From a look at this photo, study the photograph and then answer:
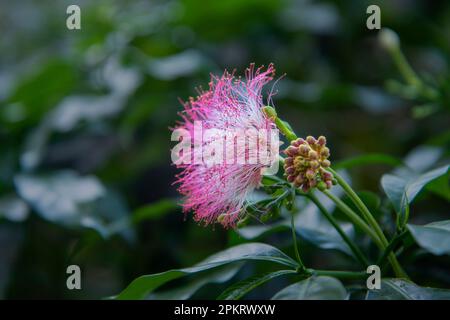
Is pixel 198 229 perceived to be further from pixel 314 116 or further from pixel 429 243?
pixel 429 243

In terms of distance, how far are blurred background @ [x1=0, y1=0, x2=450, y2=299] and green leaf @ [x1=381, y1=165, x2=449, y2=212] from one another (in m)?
0.25

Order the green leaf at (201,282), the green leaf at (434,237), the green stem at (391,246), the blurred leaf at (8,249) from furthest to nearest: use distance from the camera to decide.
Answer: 1. the blurred leaf at (8,249)
2. the green leaf at (201,282)
3. the green stem at (391,246)
4. the green leaf at (434,237)

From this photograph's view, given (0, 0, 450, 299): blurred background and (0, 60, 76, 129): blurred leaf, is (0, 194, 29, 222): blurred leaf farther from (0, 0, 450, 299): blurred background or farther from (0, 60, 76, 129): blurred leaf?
(0, 60, 76, 129): blurred leaf

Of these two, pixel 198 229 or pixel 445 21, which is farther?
pixel 445 21

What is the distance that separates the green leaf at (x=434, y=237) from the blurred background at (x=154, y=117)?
39cm

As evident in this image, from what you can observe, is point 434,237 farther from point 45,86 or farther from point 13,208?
point 45,86

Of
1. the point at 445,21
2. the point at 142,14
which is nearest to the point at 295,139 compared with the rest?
the point at 142,14

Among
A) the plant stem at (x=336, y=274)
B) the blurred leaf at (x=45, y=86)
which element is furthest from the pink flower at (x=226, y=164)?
the blurred leaf at (x=45, y=86)

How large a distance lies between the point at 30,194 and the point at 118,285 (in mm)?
388

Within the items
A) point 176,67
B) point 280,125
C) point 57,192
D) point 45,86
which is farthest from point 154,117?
point 280,125

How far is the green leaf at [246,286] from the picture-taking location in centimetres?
77

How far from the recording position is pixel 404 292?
0.72 metres

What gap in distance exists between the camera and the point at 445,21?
6.92ft

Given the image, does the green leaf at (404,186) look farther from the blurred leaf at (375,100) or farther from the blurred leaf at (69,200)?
the blurred leaf at (375,100)
